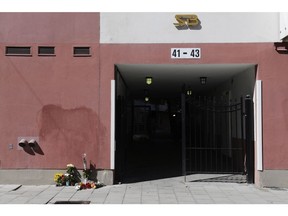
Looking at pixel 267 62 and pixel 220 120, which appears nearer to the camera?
pixel 267 62

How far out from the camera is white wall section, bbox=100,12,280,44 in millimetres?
9352

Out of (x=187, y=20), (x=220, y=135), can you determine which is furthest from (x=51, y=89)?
(x=220, y=135)

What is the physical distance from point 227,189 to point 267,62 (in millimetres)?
3456

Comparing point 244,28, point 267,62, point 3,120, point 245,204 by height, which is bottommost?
point 245,204

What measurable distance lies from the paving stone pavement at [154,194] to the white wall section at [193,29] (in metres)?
3.81

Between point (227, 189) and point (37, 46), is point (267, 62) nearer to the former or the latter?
point (227, 189)

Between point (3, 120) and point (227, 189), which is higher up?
point (3, 120)

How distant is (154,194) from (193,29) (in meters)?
4.38

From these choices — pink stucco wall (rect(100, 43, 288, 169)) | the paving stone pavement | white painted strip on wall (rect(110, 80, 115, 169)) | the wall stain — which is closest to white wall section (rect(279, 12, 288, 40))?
pink stucco wall (rect(100, 43, 288, 169))

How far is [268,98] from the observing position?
30.6 feet

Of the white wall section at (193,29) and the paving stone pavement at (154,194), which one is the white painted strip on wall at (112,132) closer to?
the paving stone pavement at (154,194)

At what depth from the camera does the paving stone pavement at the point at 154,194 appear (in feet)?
25.1

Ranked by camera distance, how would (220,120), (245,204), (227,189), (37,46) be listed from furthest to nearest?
(220,120)
(37,46)
(227,189)
(245,204)

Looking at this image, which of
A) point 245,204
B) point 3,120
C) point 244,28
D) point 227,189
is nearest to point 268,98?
point 244,28
